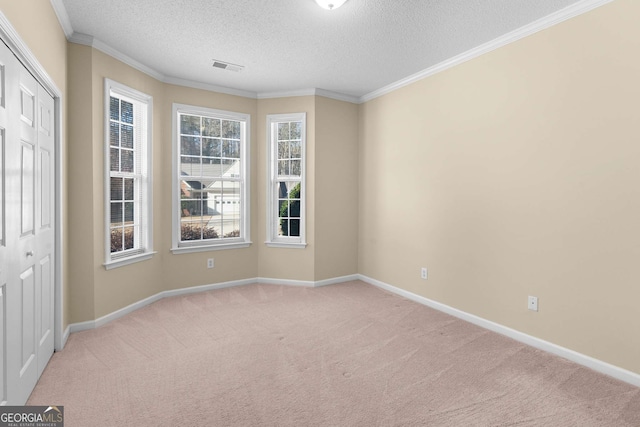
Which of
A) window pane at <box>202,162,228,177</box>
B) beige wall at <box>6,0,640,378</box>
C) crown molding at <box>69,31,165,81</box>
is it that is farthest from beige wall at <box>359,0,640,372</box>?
crown molding at <box>69,31,165,81</box>

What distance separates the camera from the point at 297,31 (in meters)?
3.04

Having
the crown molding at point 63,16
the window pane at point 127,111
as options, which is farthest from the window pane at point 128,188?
the crown molding at point 63,16

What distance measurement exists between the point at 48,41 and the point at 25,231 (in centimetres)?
143

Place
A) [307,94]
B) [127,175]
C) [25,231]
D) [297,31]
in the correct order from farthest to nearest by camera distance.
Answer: [307,94]
[127,175]
[297,31]
[25,231]

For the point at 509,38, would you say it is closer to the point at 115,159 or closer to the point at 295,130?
the point at 295,130

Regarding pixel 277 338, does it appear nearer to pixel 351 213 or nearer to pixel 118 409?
pixel 118 409

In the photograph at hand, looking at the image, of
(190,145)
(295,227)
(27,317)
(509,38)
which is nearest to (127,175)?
(190,145)

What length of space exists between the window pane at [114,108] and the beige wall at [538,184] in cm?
329

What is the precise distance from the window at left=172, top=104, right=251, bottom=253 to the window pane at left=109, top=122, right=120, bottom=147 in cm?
73

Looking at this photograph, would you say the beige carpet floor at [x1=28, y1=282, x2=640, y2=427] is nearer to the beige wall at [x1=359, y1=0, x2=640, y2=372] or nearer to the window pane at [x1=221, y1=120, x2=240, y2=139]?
the beige wall at [x1=359, y1=0, x2=640, y2=372]

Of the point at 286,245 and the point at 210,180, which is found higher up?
the point at 210,180

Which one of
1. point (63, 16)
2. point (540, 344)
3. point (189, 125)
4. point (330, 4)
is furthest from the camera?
point (189, 125)

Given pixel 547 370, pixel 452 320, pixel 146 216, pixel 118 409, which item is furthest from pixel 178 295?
pixel 547 370

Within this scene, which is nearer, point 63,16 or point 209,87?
point 63,16
